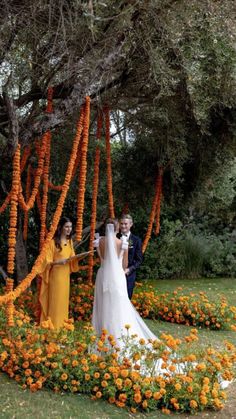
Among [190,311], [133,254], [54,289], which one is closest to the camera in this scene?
[54,289]

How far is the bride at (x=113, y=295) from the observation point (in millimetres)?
6438

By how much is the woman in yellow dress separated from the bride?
454 mm

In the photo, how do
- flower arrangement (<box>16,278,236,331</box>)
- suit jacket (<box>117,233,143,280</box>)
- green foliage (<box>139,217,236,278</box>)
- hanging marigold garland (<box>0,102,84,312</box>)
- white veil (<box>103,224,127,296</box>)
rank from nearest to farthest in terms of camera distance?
1. hanging marigold garland (<box>0,102,84,312</box>)
2. white veil (<box>103,224,127,296</box>)
3. suit jacket (<box>117,233,143,280</box>)
4. flower arrangement (<box>16,278,236,331</box>)
5. green foliage (<box>139,217,236,278</box>)

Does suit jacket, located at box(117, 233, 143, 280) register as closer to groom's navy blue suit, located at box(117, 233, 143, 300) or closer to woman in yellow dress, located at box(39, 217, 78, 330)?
groom's navy blue suit, located at box(117, 233, 143, 300)

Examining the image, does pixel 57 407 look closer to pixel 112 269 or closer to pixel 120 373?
pixel 120 373

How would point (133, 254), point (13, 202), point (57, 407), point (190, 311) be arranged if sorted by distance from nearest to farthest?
point (57, 407) → point (13, 202) → point (133, 254) → point (190, 311)

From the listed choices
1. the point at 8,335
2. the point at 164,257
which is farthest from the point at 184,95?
the point at 164,257

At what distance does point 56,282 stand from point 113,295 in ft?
3.04

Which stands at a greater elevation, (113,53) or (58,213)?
(113,53)

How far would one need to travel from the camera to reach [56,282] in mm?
7035

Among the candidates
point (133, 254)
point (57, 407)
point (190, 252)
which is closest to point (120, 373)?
point (57, 407)

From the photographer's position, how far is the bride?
6.44 m

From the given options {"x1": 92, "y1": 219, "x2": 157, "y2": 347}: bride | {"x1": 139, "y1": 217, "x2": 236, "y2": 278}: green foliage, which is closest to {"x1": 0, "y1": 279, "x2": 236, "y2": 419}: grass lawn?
{"x1": 92, "y1": 219, "x2": 157, "y2": 347}: bride

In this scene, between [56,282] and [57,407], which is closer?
[57,407]
